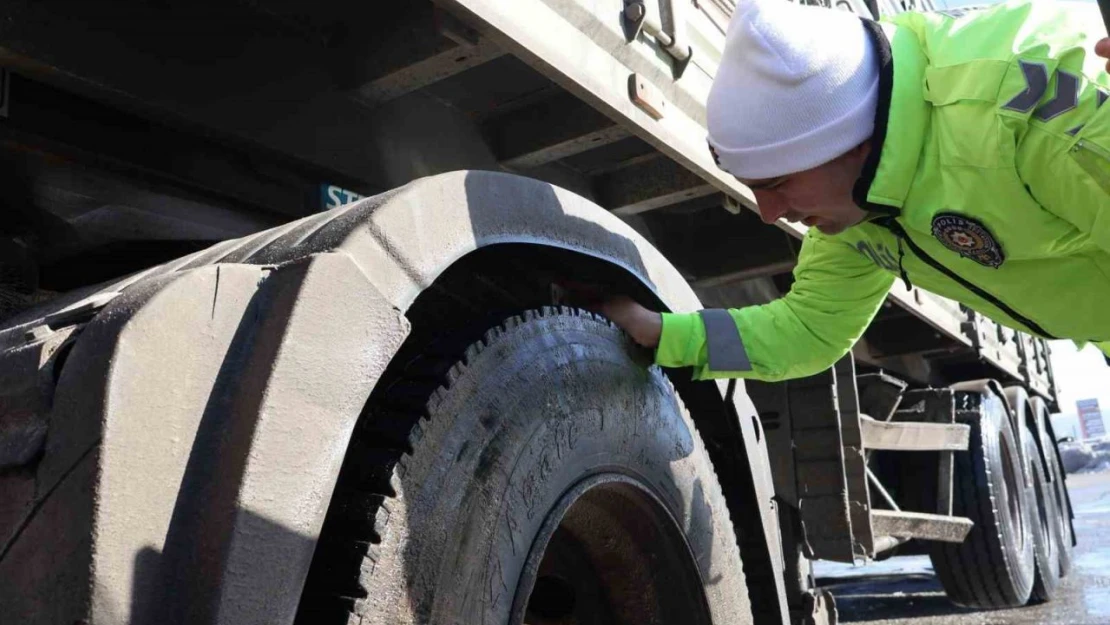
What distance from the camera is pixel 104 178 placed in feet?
5.07

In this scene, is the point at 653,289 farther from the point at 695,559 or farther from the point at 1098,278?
the point at 1098,278

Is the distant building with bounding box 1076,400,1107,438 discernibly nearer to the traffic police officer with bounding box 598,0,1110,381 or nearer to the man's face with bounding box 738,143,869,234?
the traffic police officer with bounding box 598,0,1110,381

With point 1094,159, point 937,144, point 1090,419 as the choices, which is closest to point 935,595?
point 937,144

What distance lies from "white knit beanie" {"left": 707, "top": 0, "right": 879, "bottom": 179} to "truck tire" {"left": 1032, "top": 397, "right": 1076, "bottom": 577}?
226 inches

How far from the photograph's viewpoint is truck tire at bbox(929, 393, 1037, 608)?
507 cm

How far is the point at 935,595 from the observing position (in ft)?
23.1

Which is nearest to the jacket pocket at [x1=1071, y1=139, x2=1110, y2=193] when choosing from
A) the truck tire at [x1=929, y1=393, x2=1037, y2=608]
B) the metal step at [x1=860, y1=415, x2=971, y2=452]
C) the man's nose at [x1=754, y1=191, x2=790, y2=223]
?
the man's nose at [x1=754, y1=191, x2=790, y2=223]

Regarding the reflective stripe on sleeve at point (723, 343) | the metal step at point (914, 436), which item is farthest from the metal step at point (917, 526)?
the reflective stripe on sleeve at point (723, 343)

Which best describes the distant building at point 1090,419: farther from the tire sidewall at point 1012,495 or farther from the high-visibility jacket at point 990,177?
the high-visibility jacket at point 990,177

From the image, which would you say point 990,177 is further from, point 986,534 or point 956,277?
point 986,534

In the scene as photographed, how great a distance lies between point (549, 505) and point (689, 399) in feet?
2.68

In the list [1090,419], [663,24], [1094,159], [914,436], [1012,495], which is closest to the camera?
[1094,159]

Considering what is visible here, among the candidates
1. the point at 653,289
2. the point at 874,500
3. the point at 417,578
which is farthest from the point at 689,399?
the point at 874,500

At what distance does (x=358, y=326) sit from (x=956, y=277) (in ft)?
4.39
